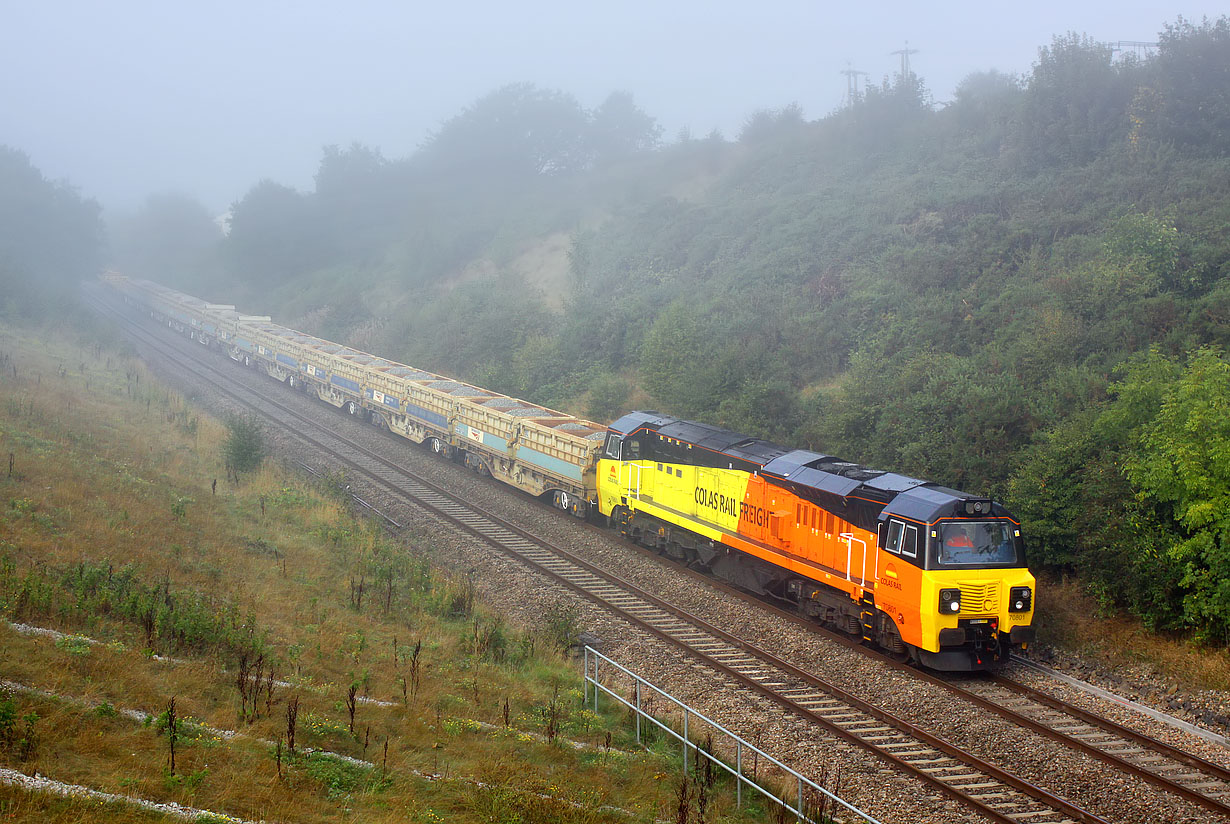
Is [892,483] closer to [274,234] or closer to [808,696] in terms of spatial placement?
[808,696]

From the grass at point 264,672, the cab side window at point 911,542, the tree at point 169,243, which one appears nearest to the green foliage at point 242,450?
the grass at point 264,672

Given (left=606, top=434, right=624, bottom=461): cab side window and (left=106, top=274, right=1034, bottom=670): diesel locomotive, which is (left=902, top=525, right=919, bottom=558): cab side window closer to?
(left=106, top=274, right=1034, bottom=670): diesel locomotive

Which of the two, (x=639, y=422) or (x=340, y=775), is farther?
(x=639, y=422)

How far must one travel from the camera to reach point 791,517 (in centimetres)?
1833

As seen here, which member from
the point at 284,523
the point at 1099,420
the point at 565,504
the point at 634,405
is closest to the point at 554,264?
the point at 634,405

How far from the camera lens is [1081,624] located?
55.8ft

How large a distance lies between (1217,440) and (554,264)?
5689 cm

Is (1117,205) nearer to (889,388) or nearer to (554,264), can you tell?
(889,388)

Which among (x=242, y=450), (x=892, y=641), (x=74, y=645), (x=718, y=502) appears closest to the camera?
(x=74, y=645)

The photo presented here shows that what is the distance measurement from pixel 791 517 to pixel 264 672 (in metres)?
11.0

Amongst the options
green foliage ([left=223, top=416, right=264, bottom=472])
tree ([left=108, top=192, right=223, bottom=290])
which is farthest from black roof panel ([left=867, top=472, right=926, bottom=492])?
tree ([left=108, top=192, right=223, bottom=290])

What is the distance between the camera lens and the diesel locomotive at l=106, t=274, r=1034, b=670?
15047mm

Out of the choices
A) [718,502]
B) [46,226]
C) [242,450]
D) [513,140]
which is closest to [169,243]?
[46,226]

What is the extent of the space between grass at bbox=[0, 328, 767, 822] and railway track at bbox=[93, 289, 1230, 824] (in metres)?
2.63
